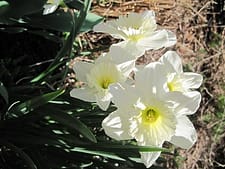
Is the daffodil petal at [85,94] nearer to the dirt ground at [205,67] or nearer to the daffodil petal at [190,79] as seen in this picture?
the daffodil petal at [190,79]

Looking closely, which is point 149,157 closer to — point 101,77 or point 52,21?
point 101,77

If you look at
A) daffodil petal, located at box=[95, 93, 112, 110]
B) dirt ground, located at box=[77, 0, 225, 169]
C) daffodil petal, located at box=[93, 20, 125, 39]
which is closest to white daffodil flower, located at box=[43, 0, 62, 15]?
daffodil petal, located at box=[93, 20, 125, 39]

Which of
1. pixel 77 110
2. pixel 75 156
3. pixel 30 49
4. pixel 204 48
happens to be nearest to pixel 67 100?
pixel 77 110

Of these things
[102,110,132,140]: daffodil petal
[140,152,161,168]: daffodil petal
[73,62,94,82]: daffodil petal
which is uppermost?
[73,62,94,82]: daffodil petal

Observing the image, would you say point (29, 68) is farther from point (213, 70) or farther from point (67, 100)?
point (213, 70)

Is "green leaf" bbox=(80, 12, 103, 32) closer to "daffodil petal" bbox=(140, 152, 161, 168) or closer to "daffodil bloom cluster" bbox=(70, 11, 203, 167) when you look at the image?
"daffodil bloom cluster" bbox=(70, 11, 203, 167)
